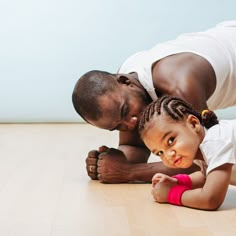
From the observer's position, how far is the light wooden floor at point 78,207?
1.38 metres

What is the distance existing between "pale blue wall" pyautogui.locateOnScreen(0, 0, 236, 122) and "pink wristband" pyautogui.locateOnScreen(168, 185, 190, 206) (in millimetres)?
2181

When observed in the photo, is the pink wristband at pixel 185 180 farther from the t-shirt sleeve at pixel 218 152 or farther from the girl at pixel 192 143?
the t-shirt sleeve at pixel 218 152

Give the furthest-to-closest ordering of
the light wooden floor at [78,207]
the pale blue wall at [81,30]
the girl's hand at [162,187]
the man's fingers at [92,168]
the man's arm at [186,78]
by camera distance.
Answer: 1. the pale blue wall at [81,30]
2. the man's fingers at [92,168]
3. the man's arm at [186,78]
4. the girl's hand at [162,187]
5. the light wooden floor at [78,207]

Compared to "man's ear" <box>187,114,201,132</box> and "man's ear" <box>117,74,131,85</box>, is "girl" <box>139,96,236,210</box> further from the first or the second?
"man's ear" <box>117,74,131,85</box>

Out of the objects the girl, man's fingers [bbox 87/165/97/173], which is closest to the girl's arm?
the girl

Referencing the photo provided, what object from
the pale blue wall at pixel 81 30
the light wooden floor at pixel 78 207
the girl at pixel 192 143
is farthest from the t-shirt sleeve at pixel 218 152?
the pale blue wall at pixel 81 30

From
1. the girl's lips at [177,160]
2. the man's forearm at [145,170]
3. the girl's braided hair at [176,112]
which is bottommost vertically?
the man's forearm at [145,170]

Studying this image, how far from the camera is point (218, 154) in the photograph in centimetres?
148

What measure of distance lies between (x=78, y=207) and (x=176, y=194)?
0.90 ft

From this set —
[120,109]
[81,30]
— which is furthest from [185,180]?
[81,30]

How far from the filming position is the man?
1.84 meters

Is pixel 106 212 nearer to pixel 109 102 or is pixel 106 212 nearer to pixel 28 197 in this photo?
pixel 28 197

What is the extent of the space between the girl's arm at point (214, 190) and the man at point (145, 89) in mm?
297

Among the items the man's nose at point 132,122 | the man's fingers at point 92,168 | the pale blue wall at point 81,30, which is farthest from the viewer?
the pale blue wall at point 81,30
